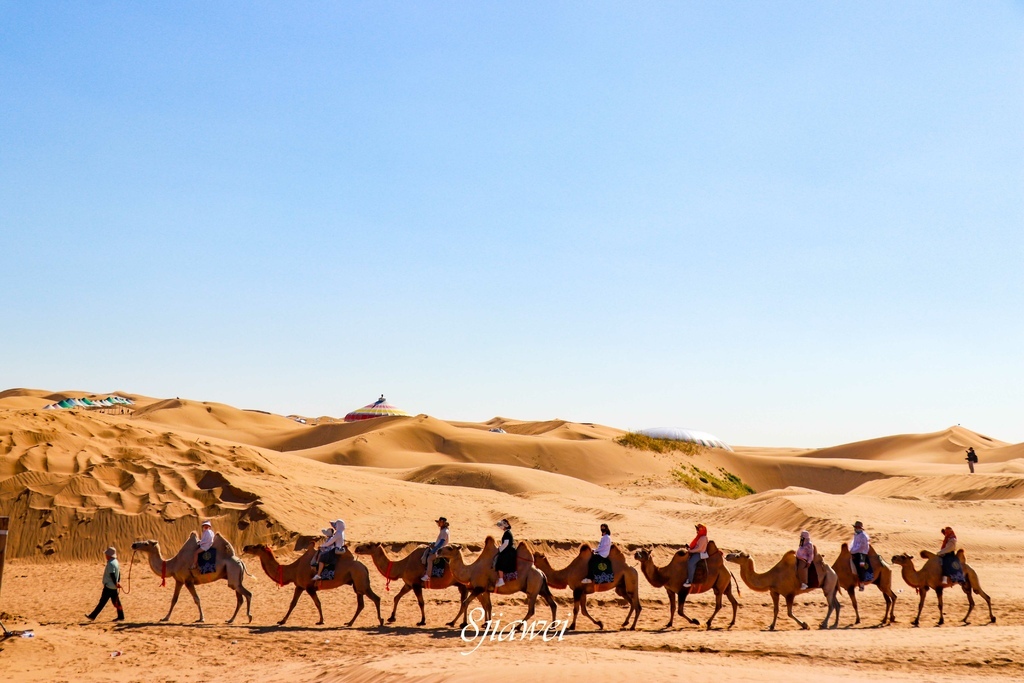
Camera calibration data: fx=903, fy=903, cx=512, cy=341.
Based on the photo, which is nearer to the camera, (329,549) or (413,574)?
(329,549)

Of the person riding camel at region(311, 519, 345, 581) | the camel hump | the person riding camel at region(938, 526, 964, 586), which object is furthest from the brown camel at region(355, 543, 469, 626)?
the person riding camel at region(938, 526, 964, 586)

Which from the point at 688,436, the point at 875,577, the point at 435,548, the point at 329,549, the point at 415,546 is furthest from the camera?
the point at 688,436

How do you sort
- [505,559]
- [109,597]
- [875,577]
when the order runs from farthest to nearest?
[875,577] → [109,597] → [505,559]

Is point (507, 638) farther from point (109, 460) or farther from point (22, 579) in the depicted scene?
point (109, 460)

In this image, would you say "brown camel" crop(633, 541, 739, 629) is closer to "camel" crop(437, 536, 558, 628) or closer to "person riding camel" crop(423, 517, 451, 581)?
"camel" crop(437, 536, 558, 628)

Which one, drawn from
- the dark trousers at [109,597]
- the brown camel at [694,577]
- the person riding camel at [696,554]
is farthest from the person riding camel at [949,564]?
the dark trousers at [109,597]

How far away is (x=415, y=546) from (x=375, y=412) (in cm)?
6113

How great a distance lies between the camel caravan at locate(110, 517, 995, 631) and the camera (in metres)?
15.9

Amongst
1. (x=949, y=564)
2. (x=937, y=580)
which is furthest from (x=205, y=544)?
(x=949, y=564)

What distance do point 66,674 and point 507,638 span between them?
6.54 m

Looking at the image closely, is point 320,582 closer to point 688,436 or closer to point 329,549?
point 329,549

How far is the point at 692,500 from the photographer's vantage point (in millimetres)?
42062

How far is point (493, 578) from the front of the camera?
15.8 meters

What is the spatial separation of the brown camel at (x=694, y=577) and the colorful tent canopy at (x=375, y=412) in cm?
6607
